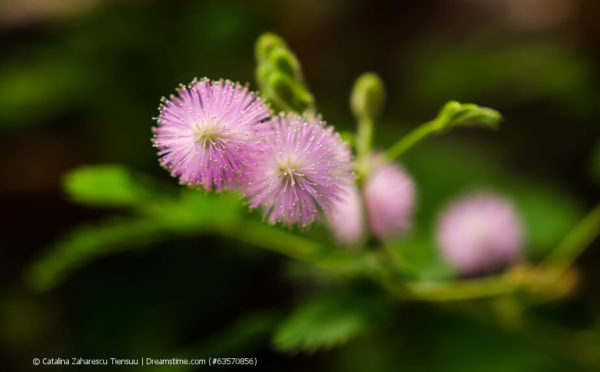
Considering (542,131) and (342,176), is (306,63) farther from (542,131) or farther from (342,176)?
(342,176)

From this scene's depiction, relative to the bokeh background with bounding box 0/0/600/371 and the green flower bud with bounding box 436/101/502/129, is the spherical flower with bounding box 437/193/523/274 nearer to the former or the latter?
the bokeh background with bounding box 0/0/600/371

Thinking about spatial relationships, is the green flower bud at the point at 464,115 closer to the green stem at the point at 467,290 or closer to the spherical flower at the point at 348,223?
the green stem at the point at 467,290

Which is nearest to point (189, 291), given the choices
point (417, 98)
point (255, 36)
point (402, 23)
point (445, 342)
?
point (445, 342)

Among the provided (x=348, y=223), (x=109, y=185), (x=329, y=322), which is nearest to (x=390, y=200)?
(x=348, y=223)

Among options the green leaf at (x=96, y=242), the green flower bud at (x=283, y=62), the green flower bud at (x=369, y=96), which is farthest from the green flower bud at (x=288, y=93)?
the green leaf at (x=96, y=242)

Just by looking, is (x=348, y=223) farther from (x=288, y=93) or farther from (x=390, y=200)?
(x=288, y=93)

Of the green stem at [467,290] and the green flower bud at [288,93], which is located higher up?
the green flower bud at [288,93]
